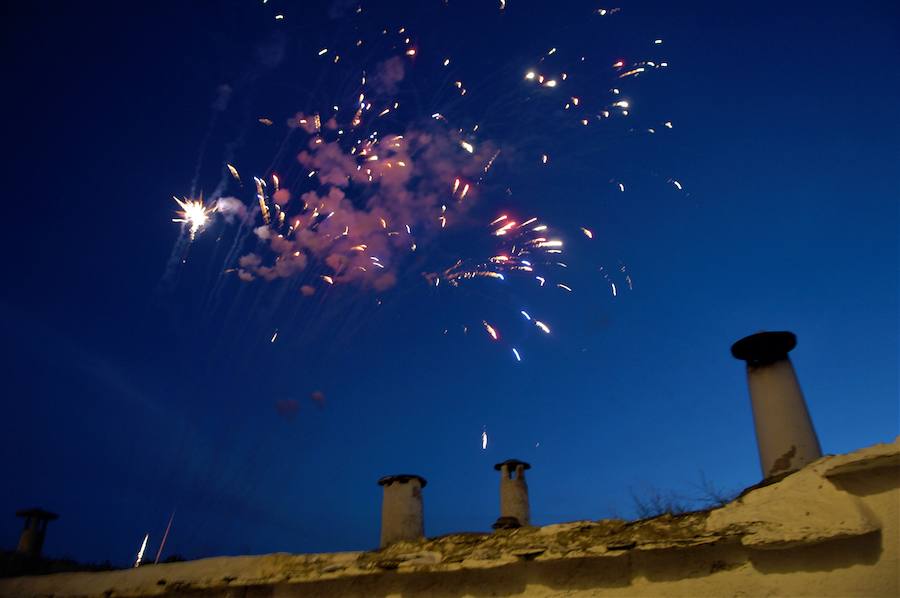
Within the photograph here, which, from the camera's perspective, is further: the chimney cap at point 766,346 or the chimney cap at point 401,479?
the chimney cap at point 401,479

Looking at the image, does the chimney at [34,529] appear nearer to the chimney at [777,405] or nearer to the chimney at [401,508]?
the chimney at [401,508]

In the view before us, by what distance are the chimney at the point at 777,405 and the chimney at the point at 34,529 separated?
2099cm

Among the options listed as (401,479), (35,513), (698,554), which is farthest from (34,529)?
(698,554)

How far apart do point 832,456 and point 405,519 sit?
805cm

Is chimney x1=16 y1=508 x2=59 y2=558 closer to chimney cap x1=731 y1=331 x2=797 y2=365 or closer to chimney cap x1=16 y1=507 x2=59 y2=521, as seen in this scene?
chimney cap x1=16 y1=507 x2=59 y2=521

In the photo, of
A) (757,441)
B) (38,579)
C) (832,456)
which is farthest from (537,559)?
(38,579)

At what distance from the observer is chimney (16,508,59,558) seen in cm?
1730

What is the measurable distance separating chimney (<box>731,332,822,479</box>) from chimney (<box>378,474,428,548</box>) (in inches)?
239

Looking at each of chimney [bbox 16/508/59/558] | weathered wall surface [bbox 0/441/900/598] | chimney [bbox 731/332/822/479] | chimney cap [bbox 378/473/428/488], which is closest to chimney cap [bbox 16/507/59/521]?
chimney [bbox 16/508/59/558]

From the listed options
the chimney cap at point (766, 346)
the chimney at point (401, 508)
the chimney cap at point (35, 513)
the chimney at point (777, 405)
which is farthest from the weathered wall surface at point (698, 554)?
the chimney cap at point (35, 513)

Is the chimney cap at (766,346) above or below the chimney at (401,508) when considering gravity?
above

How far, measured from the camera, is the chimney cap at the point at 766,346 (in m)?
7.75

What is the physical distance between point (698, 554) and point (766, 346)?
207 inches

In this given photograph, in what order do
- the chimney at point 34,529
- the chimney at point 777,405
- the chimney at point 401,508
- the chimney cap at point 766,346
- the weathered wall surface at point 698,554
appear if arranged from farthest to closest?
1. the chimney at point 34,529
2. the chimney at point 401,508
3. the chimney cap at point 766,346
4. the chimney at point 777,405
5. the weathered wall surface at point 698,554
